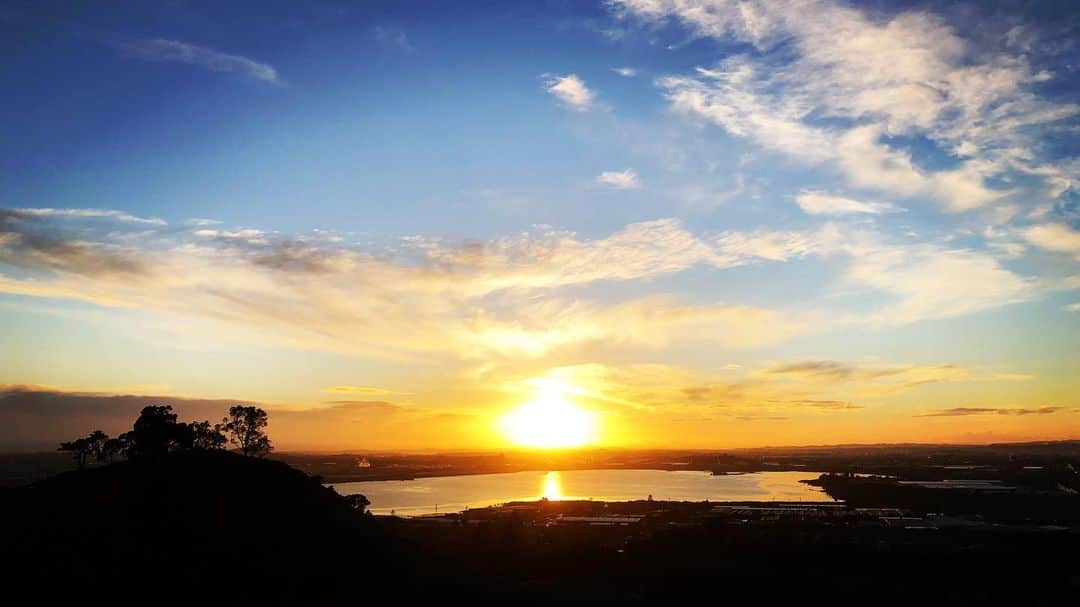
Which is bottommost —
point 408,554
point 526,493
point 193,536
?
point 526,493

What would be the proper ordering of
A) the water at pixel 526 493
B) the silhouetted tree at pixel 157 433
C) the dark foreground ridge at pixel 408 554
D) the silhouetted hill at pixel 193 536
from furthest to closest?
the water at pixel 526 493, the silhouetted tree at pixel 157 433, the dark foreground ridge at pixel 408 554, the silhouetted hill at pixel 193 536

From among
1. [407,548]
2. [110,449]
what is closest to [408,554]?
[407,548]

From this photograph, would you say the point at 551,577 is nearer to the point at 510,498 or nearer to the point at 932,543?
the point at 932,543

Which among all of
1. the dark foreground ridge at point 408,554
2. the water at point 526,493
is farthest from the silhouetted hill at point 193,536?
the water at point 526,493

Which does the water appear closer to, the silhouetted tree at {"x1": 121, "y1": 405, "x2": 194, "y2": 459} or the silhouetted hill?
the silhouetted tree at {"x1": 121, "y1": 405, "x2": 194, "y2": 459}

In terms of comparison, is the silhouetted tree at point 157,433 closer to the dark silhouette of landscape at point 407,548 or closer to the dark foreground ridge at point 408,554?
the dark silhouette of landscape at point 407,548

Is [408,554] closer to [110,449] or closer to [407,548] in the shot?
[407,548]
